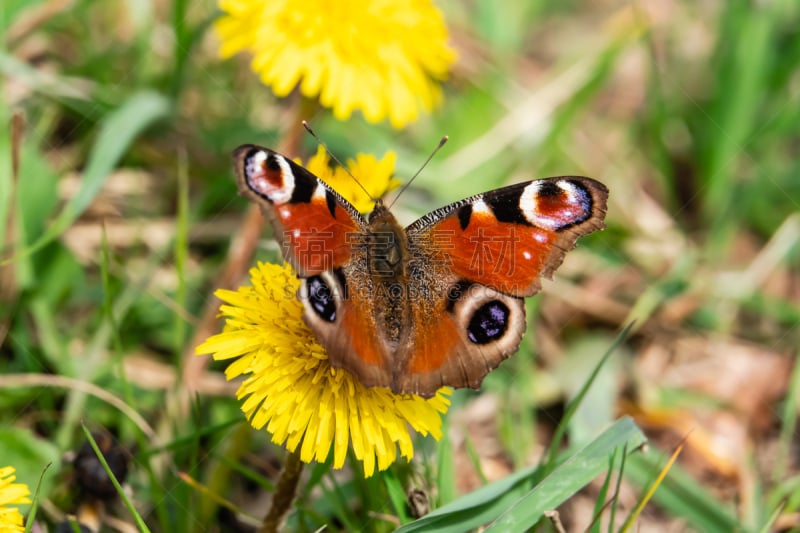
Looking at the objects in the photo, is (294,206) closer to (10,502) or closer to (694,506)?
(10,502)

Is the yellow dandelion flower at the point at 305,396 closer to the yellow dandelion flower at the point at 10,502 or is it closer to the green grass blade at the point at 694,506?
the yellow dandelion flower at the point at 10,502

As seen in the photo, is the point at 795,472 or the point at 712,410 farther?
the point at 712,410

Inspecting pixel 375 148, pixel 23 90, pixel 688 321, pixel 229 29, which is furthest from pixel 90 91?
pixel 688 321

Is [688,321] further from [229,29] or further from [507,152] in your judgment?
[229,29]

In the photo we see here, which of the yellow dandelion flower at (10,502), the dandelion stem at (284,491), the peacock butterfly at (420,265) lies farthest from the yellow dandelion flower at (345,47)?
the yellow dandelion flower at (10,502)

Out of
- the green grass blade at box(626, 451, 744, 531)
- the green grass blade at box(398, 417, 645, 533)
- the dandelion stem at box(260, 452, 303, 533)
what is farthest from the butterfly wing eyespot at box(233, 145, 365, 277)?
the green grass blade at box(626, 451, 744, 531)

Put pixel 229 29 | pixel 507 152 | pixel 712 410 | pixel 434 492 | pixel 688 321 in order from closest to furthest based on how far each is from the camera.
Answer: pixel 434 492, pixel 229 29, pixel 712 410, pixel 688 321, pixel 507 152

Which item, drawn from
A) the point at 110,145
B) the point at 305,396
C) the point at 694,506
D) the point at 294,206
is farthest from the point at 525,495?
the point at 110,145
